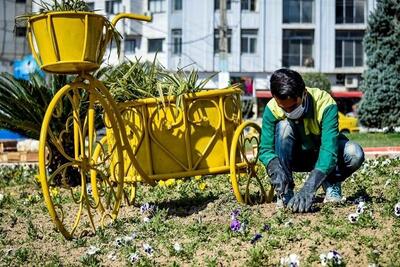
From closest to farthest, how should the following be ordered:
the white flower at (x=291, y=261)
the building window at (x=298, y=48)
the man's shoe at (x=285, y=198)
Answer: the white flower at (x=291, y=261) < the man's shoe at (x=285, y=198) < the building window at (x=298, y=48)

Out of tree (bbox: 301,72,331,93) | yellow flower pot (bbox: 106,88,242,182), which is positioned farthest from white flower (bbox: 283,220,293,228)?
tree (bbox: 301,72,331,93)

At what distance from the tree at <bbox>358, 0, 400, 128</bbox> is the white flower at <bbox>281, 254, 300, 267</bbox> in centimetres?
1725

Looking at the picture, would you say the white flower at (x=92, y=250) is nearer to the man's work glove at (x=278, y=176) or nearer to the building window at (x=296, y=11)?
the man's work glove at (x=278, y=176)

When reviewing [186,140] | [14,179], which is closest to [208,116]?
[186,140]

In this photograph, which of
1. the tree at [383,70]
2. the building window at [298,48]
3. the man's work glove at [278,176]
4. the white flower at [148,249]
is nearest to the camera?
the white flower at [148,249]

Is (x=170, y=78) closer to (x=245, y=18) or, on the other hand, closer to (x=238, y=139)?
(x=238, y=139)

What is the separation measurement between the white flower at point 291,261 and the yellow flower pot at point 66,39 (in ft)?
5.31

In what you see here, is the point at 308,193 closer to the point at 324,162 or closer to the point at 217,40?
the point at 324,162

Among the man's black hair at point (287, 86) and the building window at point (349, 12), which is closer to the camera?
the man's black hair at point (287, 86)

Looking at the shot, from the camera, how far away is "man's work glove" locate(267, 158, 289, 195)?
174 inches

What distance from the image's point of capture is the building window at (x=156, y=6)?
44.6m

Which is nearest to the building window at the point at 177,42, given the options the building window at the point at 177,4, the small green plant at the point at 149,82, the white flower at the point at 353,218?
the building window at the point at 177,4

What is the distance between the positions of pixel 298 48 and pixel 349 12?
3.72 m

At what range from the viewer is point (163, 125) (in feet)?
16.2
